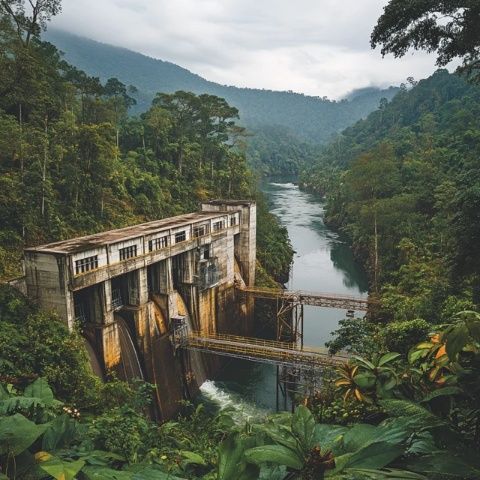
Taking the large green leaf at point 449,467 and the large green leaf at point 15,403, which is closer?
the large green leaf at point 449,467

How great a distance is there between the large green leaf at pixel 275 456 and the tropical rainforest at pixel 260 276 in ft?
0.04

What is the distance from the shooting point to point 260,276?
44.2 m

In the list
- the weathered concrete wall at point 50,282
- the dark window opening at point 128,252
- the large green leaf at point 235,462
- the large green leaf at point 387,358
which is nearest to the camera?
the large green leaf at point 235,462

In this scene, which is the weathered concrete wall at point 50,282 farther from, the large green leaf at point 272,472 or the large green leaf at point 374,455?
the large green leaf at point 374,455

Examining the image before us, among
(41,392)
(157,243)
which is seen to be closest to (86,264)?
(157,243)

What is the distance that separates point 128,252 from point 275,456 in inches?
880

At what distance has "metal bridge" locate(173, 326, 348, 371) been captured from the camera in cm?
2483

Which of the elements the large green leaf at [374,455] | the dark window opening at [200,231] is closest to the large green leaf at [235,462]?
the large green leaf at [374,455]

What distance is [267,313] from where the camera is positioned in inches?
1574

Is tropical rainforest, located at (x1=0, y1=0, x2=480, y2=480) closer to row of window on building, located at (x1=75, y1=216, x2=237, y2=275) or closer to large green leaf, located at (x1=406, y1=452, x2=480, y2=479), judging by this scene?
large green leaf, located at (x1=406, y1=452, x2=480, y2=479)

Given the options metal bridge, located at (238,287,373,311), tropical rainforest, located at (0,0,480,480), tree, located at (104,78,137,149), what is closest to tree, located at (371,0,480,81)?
tropical rainforest, located at (0,0,480,480)

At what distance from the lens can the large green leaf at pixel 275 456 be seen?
3.95 m

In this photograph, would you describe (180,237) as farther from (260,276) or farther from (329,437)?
(329,437)

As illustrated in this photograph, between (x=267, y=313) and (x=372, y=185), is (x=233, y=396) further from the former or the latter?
(x=372, y=185)
